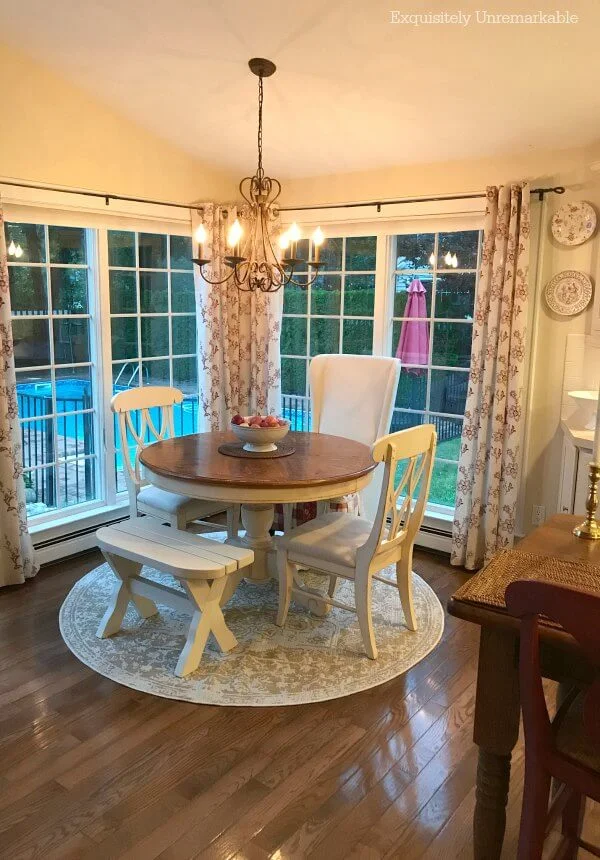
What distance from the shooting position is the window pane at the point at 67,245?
3.94 m

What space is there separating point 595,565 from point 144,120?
3.64 meters

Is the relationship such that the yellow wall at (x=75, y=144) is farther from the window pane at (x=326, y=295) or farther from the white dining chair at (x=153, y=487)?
the white dining chair at (x=153, y=487)

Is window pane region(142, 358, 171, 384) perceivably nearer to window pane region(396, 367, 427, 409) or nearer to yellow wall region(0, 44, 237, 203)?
yellow wall region(0, 44, 237, 203)

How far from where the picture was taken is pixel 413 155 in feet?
13.3

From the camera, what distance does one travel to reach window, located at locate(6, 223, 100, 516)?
3850 mm

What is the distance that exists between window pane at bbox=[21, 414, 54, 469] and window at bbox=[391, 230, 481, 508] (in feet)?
7.24

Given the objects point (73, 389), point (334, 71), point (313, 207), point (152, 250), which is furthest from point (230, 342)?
point (334, 71)

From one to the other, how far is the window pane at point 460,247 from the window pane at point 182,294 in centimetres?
175

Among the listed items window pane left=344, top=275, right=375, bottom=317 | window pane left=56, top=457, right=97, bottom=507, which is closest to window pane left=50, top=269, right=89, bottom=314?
window pane left=56, top=457, right=97, bottom=507

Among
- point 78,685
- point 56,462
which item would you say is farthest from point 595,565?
point 56,462

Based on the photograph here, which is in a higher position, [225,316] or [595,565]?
[225,316]

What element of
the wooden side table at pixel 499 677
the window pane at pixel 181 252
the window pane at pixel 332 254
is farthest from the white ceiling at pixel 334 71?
the wooden side table at pixel 499 677

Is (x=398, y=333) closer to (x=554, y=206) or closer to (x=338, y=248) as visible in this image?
(x=338, y=248)

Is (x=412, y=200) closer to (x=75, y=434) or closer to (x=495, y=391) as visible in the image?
(x=495, y=391)
